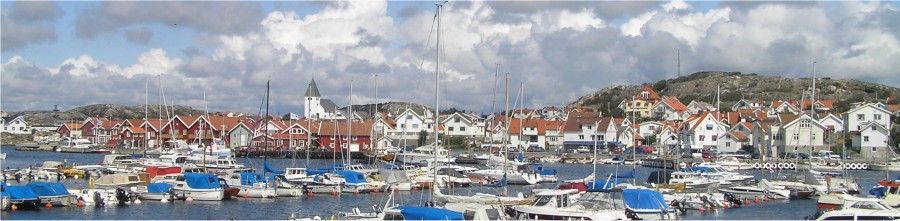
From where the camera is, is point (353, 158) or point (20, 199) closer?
point (20, 199)

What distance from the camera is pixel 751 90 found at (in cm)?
18700

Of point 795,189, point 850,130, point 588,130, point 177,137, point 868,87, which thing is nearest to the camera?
point 795,189

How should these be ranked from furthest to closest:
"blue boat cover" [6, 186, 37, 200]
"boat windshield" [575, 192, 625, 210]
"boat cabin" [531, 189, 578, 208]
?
"blue boat cover" [6, 186, 37, 200]
"boat windshield" [575, 192, 625, 210]
"boat cabin" [531, 189, 578, 208]

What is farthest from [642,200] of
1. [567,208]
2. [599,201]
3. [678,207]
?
[678,207]

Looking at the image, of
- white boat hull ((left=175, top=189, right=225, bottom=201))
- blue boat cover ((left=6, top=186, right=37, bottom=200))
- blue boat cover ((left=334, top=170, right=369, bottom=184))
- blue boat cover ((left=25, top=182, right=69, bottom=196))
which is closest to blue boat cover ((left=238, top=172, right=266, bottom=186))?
white boat hull ((left=175, top=189, right=225, bottom=201))

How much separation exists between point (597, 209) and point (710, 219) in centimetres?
948

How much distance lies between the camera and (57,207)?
35.9 metres

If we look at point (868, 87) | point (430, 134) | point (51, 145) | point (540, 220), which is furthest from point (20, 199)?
point (868, 87)

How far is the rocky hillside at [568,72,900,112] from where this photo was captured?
170250mm

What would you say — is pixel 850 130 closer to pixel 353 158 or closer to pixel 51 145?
pixel 353 158

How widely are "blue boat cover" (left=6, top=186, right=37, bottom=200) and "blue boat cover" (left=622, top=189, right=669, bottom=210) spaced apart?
846 inches

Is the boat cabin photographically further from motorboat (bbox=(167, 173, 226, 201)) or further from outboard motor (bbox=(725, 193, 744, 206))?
motorboat (bbox=(167, 173, 226, 201))

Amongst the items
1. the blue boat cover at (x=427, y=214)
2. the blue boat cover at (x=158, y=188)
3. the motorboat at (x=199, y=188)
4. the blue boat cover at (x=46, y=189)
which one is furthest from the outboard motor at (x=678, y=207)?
the blue boat cover at (x=46, y=189)

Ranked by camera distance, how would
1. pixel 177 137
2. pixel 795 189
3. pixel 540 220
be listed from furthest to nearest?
pixel 177 137
pixel 795 189
pixel 540 220
